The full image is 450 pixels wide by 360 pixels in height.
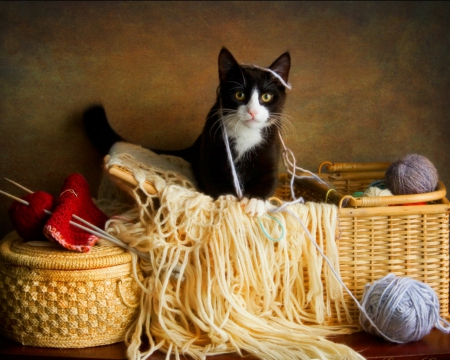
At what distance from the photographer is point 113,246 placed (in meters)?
1.28

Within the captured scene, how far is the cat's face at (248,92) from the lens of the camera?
4.40ft

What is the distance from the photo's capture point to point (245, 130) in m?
1.39

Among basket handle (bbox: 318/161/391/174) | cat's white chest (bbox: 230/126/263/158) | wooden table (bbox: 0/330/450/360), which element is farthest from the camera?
basket handle (bbox: 318/161/391/174)

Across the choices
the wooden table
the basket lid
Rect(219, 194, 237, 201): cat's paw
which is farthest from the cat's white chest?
the wooden table

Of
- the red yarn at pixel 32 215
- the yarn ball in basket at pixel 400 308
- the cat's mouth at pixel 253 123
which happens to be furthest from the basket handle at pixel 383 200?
the red yarn at pixel 32 215

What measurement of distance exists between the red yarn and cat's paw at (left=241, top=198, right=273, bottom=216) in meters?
0.47

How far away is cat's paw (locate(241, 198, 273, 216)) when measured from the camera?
1.25 meters

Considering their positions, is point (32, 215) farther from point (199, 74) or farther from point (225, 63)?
point (199, 74)

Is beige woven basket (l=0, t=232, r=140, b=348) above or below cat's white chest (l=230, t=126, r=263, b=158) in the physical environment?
below

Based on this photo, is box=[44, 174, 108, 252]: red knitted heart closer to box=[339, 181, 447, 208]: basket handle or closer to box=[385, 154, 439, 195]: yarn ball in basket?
box=[339, 181, 447, 208]: basket handle

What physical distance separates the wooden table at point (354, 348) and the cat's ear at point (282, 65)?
2.27 feet

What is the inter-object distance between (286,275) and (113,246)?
425 mm

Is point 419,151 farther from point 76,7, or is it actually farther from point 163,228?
point 76,7

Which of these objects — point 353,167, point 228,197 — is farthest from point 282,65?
point 353,167
